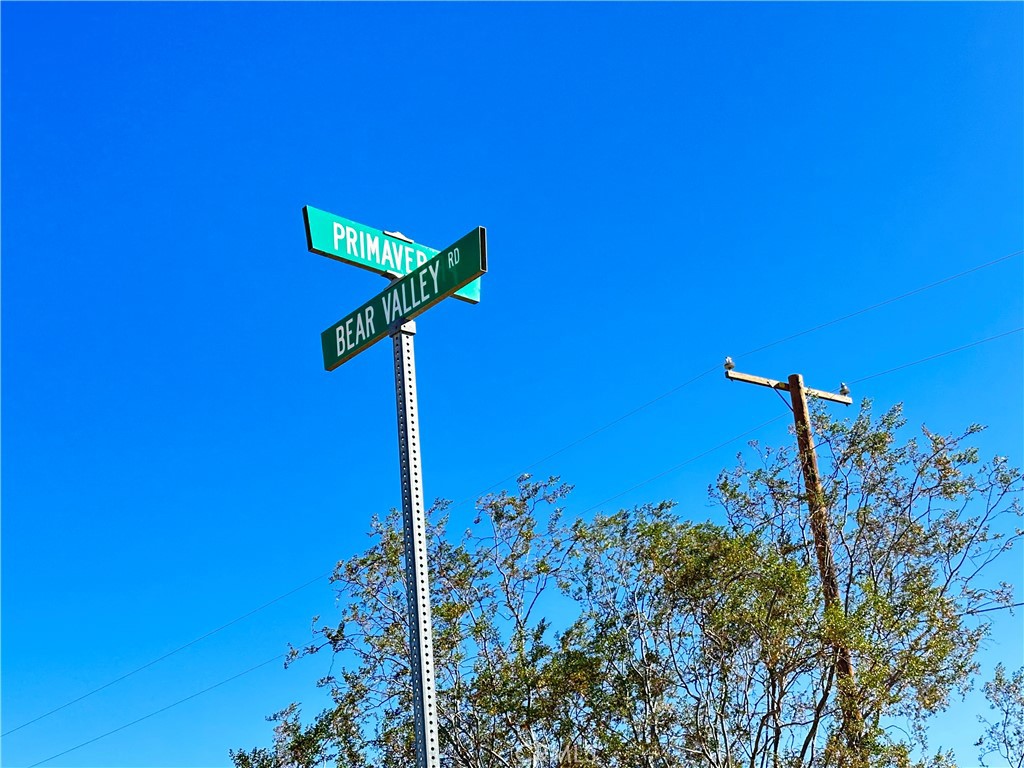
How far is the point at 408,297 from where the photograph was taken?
3.97 meters

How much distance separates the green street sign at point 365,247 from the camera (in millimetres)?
3959

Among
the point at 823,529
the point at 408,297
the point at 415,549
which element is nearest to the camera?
the point at 415,549

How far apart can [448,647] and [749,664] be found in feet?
10.0

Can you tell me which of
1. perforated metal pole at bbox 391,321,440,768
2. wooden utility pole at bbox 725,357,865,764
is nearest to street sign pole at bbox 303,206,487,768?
perforated metal pole at bbox 391,321,440,768

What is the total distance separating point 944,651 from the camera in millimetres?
9289

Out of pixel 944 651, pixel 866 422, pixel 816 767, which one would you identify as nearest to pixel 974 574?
pixel 944 651

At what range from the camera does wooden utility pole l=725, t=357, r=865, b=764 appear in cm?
915

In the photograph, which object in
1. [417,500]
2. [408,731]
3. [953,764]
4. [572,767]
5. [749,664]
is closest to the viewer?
[417,500]

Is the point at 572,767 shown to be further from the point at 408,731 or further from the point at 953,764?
the point at 953,764

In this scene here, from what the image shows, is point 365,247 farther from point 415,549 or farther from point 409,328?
point 415,549

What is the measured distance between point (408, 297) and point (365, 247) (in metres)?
0.31

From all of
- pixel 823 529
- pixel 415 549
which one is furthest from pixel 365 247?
pixel 823 529

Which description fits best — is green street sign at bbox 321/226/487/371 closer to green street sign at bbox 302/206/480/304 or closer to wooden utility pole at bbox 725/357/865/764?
green street sign at bbox 302/206/480/304

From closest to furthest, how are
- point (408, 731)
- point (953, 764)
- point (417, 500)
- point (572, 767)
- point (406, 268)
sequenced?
point (417, 500), point (406, 268), point (953, 764), point (572, 767), point (408, 731)
